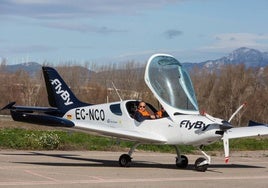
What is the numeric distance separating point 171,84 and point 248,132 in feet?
8.97

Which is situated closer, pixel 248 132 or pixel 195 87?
pixel 248 132

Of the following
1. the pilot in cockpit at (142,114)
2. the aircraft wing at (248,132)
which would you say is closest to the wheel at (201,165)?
the aircraft wing at (248,132)

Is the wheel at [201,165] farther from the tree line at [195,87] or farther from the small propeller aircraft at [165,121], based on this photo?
the tree line at [195,87]

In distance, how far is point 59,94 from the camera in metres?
21.1

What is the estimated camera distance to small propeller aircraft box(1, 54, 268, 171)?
55.1ft

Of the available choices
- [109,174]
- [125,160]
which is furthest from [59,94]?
[109,174]

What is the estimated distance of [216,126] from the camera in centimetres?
1673

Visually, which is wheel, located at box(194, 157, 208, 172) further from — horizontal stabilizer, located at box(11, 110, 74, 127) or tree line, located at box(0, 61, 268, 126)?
tree line, located at box(0, 61, 268, 126)

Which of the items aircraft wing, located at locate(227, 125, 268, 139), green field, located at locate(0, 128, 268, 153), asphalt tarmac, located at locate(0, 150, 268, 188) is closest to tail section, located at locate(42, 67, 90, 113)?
green field, located at locate(0, 128, 268, 153)

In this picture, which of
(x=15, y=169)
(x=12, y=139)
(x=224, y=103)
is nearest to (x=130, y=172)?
(x=15, y=169)

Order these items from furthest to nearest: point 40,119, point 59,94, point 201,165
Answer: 1. point 59,94
2. point 201,165
3. point 40,119

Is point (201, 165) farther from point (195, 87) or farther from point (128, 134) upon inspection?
point (195, 87)

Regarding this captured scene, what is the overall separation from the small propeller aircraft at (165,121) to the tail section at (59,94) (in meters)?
0.95

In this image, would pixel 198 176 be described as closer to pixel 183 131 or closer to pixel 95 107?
pixel 183 131
